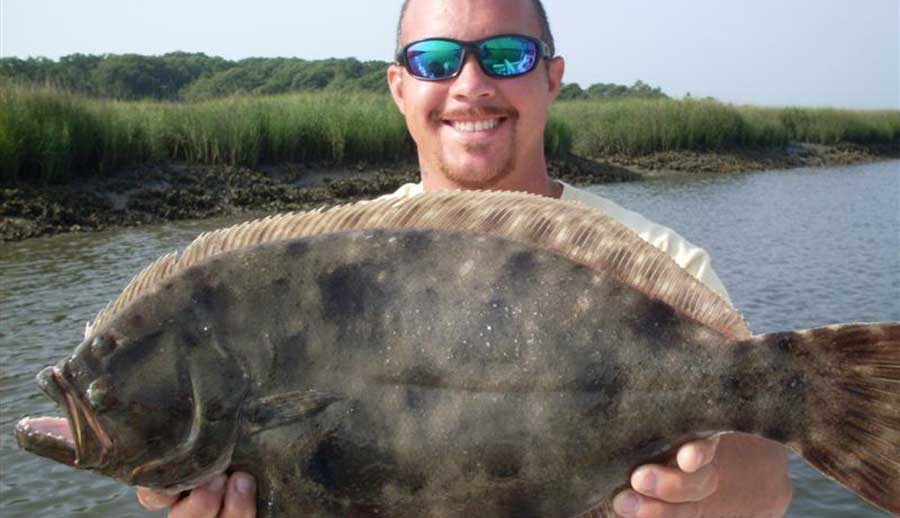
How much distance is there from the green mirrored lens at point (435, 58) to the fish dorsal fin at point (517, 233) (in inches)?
48.0

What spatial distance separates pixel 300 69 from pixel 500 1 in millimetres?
67037

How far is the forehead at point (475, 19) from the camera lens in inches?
139

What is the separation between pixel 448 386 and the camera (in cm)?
234

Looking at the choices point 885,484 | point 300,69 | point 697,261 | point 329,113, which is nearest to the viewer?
point 885,484

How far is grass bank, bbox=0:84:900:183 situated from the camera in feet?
63.7

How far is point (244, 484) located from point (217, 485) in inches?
4.1

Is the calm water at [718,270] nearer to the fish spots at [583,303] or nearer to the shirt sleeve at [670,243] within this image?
the shirt sleeve at [670,243]

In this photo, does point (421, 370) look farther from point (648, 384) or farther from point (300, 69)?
point (300, 69)

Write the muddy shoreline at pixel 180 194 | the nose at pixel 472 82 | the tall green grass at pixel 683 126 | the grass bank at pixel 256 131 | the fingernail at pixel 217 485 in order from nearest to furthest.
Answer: the fingernail at pixel 217 485 → the nose at pixel 472 82 → the muddy shoreline at pixel 180 194 → the grass bank at pixel 256 131 → the tall green grass at pixel 683 126

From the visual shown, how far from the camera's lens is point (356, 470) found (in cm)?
234

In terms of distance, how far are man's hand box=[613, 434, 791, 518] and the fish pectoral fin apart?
85 cm

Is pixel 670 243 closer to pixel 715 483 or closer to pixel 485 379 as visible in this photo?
pixel 715 483

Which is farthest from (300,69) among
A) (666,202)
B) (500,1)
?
(500,1)

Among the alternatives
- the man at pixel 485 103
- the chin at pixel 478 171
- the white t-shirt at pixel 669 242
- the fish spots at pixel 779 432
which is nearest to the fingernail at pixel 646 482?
the fish spots at pixel 779 432
